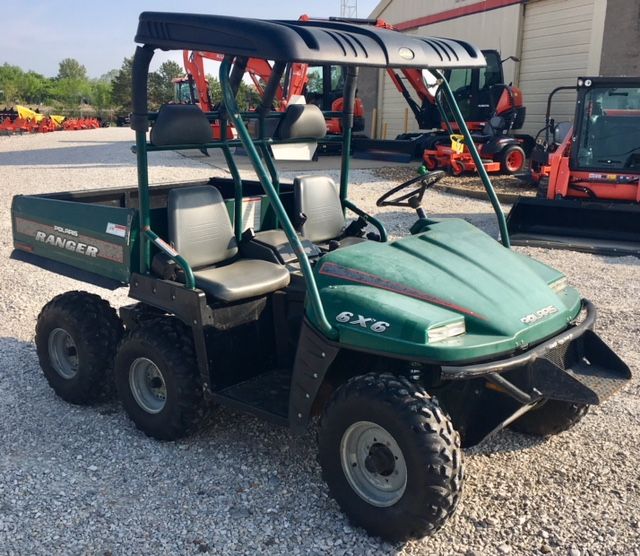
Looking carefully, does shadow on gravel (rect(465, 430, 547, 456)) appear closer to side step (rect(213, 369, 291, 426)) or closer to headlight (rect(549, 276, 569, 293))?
headlight (rect(549, 276, 569, 293))

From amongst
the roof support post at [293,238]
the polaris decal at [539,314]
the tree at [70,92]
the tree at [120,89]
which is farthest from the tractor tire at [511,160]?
the tree at [70,92]

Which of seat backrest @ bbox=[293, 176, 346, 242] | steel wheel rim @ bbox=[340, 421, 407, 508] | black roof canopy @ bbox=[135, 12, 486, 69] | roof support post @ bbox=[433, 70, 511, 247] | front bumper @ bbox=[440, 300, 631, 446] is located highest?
black roof canopy @ bbox=[135, 12, 486, 69]

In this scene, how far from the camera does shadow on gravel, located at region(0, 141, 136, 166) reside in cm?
1684

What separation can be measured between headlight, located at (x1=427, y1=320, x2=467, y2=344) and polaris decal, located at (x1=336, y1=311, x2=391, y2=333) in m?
→ 0.17

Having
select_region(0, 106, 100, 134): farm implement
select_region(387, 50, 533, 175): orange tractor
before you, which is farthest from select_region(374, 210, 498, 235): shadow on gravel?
select_region(0, 106, 100, 134): farm implement

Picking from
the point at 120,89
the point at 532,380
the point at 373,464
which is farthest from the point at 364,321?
the point at 120,89

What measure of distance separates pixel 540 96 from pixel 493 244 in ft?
46.1

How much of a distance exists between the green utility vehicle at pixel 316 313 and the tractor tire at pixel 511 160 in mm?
9437

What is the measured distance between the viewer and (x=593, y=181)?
28.5ft

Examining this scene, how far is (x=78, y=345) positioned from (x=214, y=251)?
3.05 ft

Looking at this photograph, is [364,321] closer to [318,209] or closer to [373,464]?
[373,464]

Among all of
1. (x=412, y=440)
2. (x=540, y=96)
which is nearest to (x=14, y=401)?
(x=412, y=440)

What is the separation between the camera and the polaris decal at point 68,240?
381 centimetres

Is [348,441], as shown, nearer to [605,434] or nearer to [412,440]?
[412,440]
